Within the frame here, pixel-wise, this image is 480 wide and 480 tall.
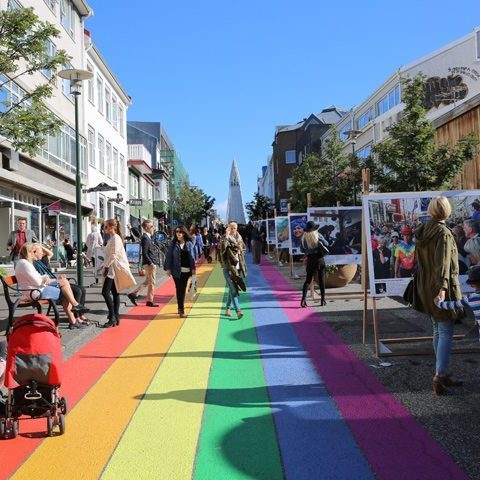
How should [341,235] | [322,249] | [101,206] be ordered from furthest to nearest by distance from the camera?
1. [101,206]
2. [341,235]
3. [322,249]

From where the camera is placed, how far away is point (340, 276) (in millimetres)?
14039

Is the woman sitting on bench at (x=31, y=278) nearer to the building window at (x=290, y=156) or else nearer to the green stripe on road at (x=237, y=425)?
the green stripe on road at (x=237, y=425)

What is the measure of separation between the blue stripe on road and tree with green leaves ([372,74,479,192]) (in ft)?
23.3

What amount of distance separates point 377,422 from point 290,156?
7512 centimetres

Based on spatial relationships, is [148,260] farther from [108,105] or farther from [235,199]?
[235,199]

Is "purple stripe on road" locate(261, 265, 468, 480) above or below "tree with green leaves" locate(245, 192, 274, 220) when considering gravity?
below

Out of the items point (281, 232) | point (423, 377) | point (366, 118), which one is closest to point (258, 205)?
point (366, 118)

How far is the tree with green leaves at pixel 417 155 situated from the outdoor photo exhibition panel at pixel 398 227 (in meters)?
6.57

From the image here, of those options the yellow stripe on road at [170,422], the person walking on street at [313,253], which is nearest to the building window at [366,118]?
the person walking on street at [313,253]

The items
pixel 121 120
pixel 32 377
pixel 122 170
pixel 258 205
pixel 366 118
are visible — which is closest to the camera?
pixel 32 377

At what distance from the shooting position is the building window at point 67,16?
26192 mm

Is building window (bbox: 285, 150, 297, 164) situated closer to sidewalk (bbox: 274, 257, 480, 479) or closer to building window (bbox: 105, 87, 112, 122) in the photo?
building window (bbox: 105, 87, 112, 122)

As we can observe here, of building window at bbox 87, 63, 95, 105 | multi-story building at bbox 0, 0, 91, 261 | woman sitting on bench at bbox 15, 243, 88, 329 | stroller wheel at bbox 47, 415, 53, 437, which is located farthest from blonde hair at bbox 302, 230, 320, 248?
building window at bbox 87, 63, 95, 105

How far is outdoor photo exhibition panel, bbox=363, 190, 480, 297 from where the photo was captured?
702 centimetres
